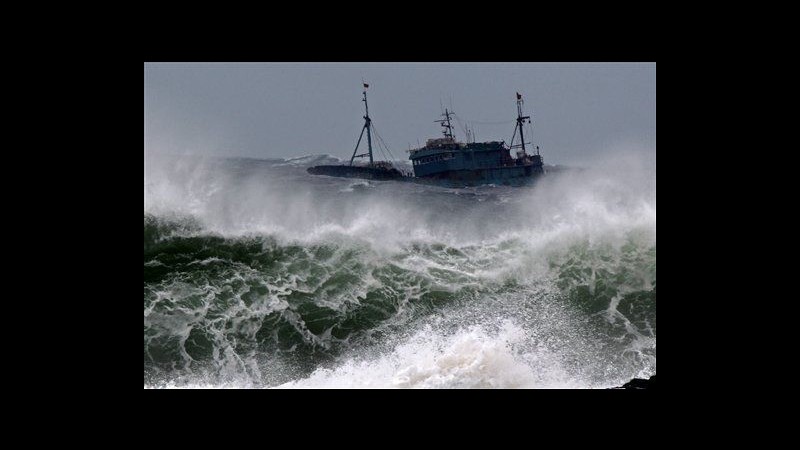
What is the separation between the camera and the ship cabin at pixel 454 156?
4528cm

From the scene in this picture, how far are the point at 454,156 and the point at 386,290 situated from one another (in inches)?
1280

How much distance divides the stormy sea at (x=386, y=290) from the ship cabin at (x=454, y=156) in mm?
28303

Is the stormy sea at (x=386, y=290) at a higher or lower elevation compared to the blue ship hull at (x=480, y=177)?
lower

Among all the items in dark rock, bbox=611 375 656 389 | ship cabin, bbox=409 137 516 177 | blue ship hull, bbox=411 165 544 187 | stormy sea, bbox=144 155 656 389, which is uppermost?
ship cabin, bbox=409 137 516 177

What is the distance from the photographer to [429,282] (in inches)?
547

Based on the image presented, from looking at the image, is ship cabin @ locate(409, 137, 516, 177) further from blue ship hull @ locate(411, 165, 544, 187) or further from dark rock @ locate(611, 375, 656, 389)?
dark rock @ locate(611, 375, 656, 389)

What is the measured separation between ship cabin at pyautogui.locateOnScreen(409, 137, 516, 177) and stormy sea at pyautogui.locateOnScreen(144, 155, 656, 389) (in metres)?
28.3

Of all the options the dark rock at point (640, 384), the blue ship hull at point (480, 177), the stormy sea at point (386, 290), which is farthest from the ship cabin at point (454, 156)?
the dark rock at point (640, 384)

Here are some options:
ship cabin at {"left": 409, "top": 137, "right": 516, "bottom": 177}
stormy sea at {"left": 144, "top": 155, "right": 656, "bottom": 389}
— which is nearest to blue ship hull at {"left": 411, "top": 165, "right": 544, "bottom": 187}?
ship cabin at {"left": 409, "top": 137, "right": 516, "bottom": 177}

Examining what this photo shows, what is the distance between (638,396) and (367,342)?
5221 millimetres

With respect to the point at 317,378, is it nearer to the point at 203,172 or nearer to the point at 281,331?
the point at 281,331

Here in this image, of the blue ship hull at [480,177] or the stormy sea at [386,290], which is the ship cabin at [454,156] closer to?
the blue ship hull at [480,177]

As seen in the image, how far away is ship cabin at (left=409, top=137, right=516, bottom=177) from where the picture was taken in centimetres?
4528
